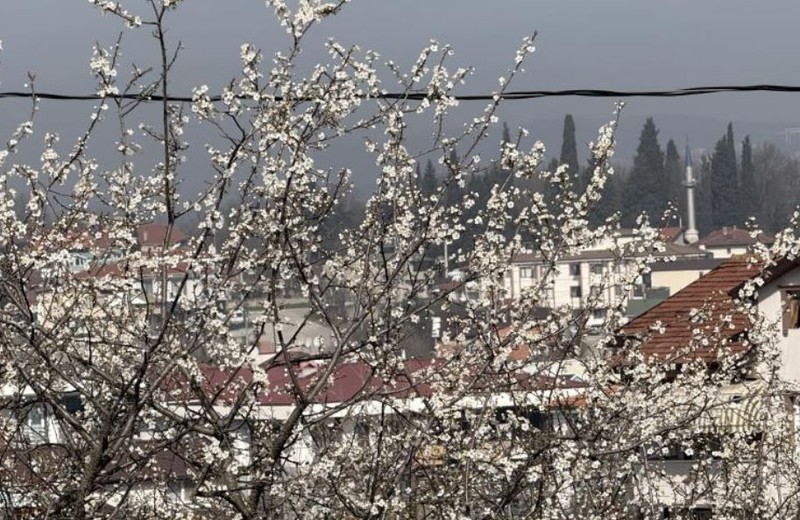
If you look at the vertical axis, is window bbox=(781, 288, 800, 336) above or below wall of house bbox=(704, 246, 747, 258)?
below

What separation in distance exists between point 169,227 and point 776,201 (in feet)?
532

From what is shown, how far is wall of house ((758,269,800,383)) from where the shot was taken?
21547mm

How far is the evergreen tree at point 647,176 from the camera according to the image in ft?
465

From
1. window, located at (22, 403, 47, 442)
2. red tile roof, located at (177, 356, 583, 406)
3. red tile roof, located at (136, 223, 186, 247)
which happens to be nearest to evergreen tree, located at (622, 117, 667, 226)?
window, located at (22, 403, 47, 442)

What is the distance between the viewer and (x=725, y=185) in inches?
6102

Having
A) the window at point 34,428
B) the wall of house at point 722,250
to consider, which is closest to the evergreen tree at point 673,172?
the wall of house at point 722,250

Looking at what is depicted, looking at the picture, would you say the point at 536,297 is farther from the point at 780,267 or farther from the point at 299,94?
the point at 780,267

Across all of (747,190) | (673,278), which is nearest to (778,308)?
(673,278)

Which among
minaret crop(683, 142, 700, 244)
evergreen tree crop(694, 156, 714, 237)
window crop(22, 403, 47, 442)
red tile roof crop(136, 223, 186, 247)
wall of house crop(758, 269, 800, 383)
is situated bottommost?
window crop(22, 403, 47, 442)

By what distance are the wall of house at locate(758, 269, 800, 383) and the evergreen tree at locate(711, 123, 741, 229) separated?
134 metres

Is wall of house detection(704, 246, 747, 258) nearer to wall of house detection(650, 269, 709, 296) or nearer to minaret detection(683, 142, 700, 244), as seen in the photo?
minaret detection(683, 142, 700, 244)

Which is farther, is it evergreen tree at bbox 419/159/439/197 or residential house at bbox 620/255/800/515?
residential house at bbox 620/255/800/515

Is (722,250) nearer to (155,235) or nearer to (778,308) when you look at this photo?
(778,308)

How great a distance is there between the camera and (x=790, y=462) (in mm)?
12906
